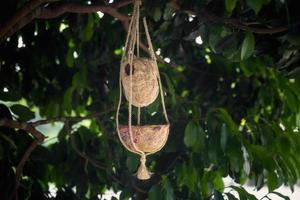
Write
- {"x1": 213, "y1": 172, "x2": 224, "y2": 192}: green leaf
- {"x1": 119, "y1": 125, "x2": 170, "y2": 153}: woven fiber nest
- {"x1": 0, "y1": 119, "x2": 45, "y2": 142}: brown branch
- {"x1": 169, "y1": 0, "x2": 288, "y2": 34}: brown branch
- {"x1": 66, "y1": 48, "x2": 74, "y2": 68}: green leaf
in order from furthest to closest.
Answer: {"x1": 66, "y1": 48, "x2": 74, "y2": 68}: green leaf
{"x1": 213, "y1": 172, "x2": 224, "y2": 192}: green leaf
{"x1": 0, "y1": 119, "x2": 45, "y2": 142}: brown branch
{"x1": 169, "y1": 0, "x2": 288, "y2": 34}: brown branch
{"x1": 119, "y1": 125, "x2": 170, "y2": 153}: woven fiber nest

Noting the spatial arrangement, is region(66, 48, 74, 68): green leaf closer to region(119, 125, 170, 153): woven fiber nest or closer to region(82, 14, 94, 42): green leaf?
region(82, 14, 94, 42): green leaf

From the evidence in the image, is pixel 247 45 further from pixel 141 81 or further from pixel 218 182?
pixel 218 182

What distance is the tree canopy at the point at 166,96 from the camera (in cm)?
109

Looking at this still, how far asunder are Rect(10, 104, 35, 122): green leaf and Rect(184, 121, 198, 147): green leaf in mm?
369

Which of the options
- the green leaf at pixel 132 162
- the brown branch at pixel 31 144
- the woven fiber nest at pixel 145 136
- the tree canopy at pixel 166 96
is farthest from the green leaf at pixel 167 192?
the brown branch at pixel 31 144

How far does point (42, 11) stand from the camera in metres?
1.10

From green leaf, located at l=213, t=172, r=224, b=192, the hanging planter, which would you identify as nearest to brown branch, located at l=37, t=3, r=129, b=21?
the hanging planter

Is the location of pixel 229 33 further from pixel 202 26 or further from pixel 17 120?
pixel 17 120

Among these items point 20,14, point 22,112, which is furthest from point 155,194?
point 20,14

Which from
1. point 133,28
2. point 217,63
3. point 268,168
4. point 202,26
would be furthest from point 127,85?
point 217,63

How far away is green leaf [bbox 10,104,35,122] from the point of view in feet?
3.98

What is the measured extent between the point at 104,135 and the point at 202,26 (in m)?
0.43

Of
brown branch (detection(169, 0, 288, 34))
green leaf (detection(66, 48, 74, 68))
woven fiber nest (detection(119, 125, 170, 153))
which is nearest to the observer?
woven fiber nest (detection(119, 125, 170, 153))

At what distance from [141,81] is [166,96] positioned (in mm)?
368
